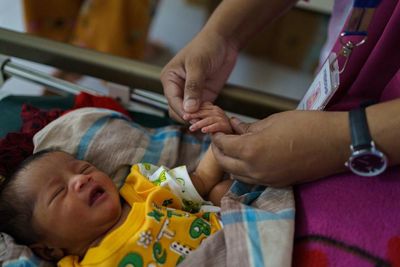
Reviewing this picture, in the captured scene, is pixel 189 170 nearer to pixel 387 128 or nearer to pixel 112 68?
pixel 112 68

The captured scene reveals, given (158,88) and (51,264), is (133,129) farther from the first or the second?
(51,264)

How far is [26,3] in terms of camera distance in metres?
1.78

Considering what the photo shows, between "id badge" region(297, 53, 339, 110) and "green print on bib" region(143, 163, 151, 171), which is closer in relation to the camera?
"id badge" region(297, 53, 339, 110)

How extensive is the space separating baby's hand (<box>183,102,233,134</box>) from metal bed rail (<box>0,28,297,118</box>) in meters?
0.17

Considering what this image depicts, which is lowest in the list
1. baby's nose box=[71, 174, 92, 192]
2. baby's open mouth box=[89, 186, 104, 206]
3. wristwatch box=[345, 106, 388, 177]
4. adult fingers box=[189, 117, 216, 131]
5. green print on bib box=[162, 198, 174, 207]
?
green print on bib box=[162, 198, 174, 207]

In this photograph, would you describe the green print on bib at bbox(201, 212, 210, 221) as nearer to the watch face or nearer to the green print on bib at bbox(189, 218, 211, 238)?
the green print on bib at bbox(189, 218, 211, 238)

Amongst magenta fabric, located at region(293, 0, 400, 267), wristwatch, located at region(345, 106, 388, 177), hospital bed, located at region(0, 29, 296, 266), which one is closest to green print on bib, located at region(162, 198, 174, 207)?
hospital bed, located at region(0, 29, 296, 266)

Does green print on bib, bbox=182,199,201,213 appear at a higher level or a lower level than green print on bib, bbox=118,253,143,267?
higher

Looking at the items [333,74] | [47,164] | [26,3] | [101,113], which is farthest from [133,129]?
[26,3]

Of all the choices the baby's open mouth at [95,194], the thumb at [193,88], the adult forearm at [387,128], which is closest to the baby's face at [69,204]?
the baby's open mouth at [95,194]

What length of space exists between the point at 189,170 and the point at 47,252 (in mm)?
327

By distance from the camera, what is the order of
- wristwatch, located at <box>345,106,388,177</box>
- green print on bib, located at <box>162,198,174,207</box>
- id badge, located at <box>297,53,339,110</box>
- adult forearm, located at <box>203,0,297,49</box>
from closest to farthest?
wristwatch, located at <box>345,106,388,177</box> → id badge, located at <box>297,53,339,110</box> → green print on bib, located at <box>162,198,174,207</box> → adult forearm, located at <box>203,0,297,49</box>

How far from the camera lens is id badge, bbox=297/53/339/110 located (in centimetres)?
73

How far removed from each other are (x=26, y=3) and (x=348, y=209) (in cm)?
157
